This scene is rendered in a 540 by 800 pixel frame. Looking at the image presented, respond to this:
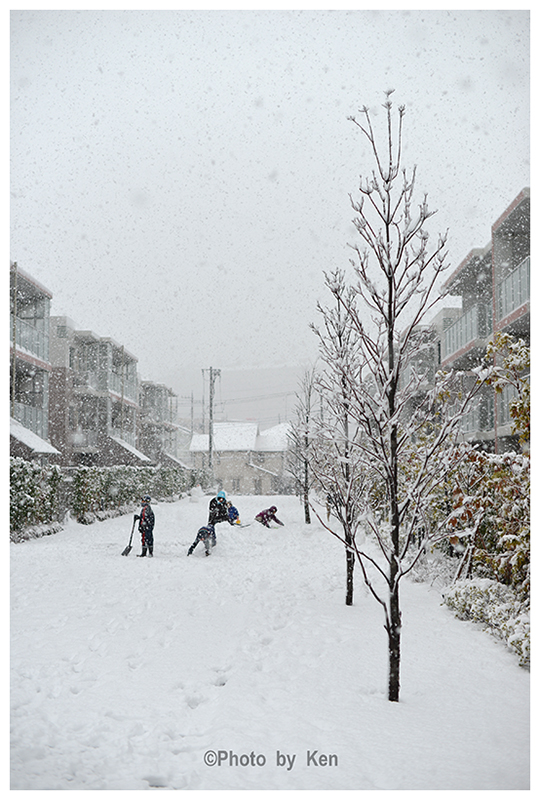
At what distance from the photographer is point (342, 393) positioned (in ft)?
13.5

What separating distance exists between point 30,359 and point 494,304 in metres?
14.4

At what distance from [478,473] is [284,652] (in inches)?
143

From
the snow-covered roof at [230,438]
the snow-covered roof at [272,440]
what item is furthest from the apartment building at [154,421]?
the snow-covered roof at [272,440]

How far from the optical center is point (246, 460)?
4825 cm

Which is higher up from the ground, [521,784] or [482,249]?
[482,249]

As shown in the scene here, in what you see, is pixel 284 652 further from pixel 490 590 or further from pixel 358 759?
pixel 490 590

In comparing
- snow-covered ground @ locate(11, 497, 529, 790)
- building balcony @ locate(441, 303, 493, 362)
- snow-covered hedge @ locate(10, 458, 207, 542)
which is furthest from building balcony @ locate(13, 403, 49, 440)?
building balcony @ locate(441, 303, 493, 362)

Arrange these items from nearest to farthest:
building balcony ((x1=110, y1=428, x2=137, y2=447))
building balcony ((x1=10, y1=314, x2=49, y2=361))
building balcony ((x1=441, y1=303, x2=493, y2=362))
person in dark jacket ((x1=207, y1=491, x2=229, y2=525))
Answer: person in dark jacket ((x1=207, y1=491, x2=229, y2=525)), building balcony ((x1=441, y1=303, x2=493, y2=362)), building balcony ((x1=10, y1=314, x2=49, y2=361)), building balcony ((x1=110, y1=428, x2=137, y2=447))

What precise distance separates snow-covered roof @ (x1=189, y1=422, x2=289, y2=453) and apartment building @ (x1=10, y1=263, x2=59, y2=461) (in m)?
29.0

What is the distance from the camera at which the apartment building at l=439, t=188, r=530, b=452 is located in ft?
42.5

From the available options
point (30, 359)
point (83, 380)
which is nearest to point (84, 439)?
point (83, 380)

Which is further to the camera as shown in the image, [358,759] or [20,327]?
[20,327]

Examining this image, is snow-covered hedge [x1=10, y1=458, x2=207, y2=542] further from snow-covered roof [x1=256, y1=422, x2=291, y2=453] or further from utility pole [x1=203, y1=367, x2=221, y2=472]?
snow-covered roof [x1=256, y1=422, x2=291, y2=453]

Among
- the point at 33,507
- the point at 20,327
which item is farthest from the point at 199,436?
the point at 33,507
